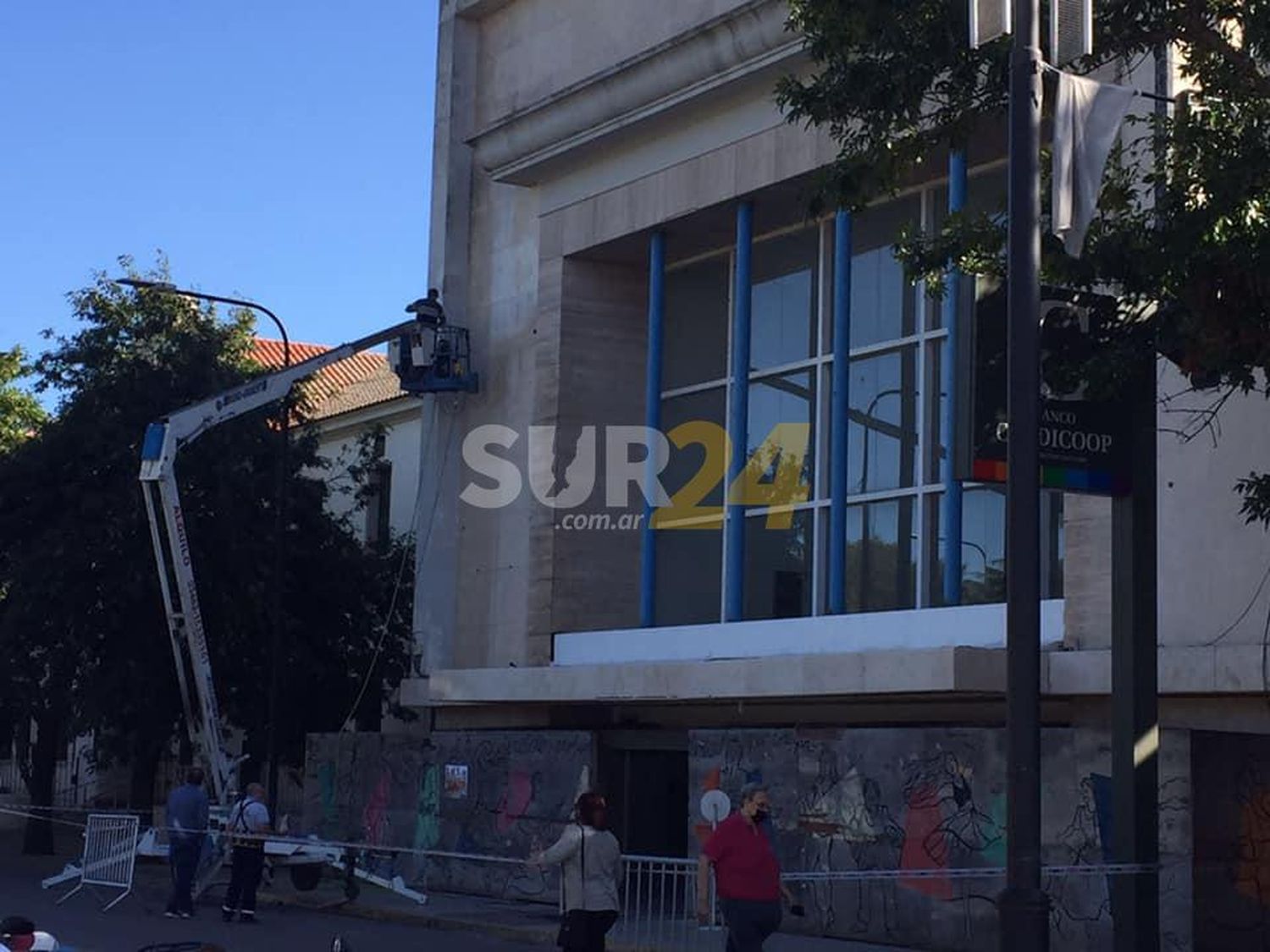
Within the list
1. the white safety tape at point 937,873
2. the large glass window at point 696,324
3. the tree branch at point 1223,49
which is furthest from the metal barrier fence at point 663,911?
the tree branch at point 1223,49

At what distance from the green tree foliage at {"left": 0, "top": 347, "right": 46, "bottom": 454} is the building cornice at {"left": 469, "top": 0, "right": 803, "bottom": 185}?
589 inches

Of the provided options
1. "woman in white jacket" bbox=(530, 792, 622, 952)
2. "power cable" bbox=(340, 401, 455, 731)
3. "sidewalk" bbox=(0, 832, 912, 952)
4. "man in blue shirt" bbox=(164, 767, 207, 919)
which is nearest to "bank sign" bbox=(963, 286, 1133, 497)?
"woman in white jacket" bbox=(530, 792, 622, 952)

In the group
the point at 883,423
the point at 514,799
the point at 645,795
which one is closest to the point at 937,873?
the point at 883,423

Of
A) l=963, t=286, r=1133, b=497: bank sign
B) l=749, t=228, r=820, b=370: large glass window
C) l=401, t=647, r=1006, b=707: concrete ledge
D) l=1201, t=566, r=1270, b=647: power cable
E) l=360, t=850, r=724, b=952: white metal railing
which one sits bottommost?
l=360, t=850, r=724, b=952: white metal railing

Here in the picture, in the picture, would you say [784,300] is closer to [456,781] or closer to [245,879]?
[456,781]

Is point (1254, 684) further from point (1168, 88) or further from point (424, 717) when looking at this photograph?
point (424, 717)

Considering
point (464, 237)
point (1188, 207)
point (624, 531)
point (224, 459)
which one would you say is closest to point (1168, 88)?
point (1188, 207)

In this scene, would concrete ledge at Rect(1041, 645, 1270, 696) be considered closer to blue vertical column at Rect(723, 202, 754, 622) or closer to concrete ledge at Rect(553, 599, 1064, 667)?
concrete ledge at Rect(553, 599, 1064, 667)

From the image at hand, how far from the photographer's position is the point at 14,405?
40.2m

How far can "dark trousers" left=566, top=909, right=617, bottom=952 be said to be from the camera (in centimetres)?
1381

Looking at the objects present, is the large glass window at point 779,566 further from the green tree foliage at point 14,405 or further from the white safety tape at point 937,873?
the green tree foliage at point 14,405

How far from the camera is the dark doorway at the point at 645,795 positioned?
26297 millimetres

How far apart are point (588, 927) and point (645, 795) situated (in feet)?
41.6

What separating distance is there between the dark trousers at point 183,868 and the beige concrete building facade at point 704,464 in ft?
18.9
